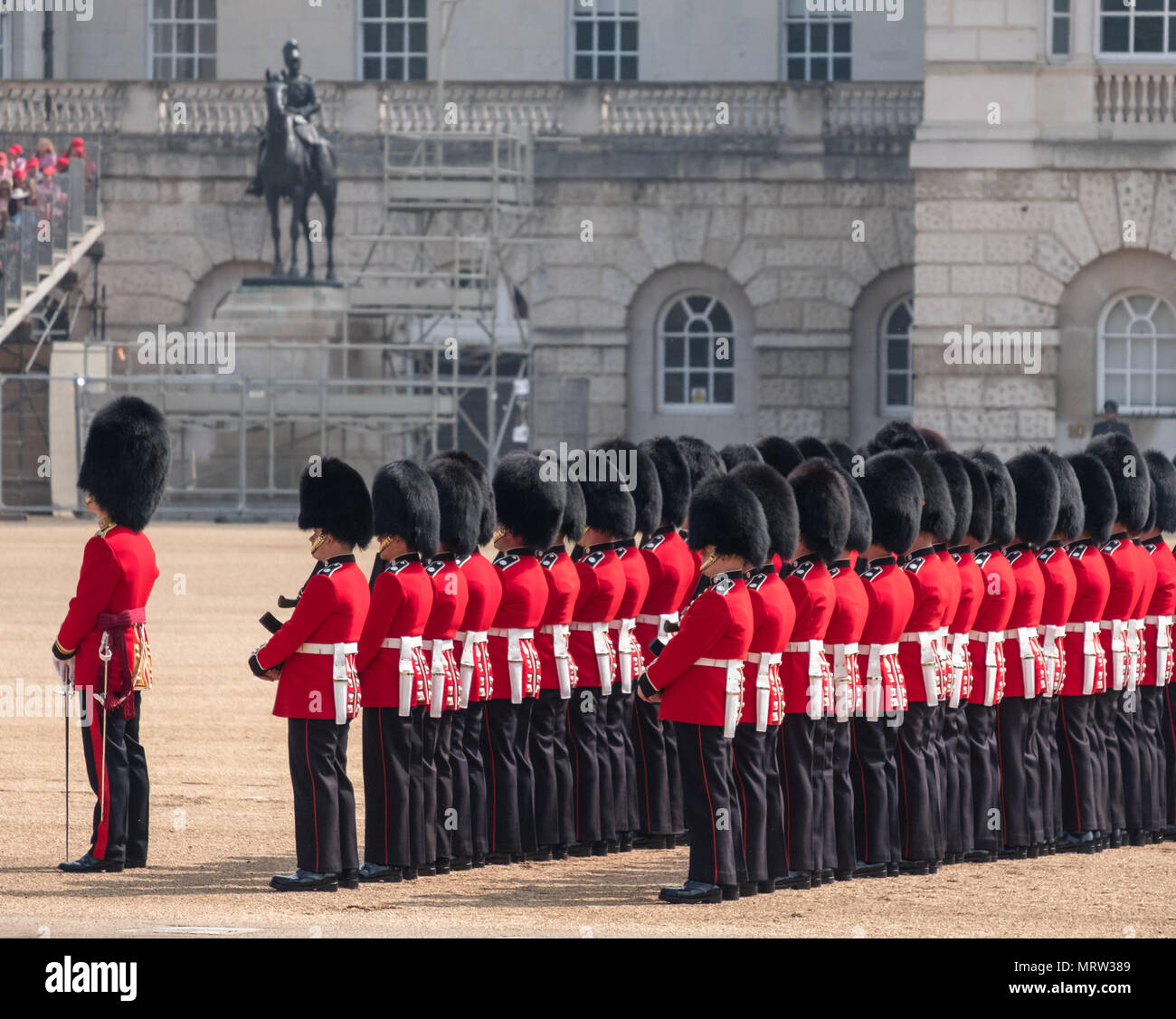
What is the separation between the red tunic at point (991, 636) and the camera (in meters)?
8.61

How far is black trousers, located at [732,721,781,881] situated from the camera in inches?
305

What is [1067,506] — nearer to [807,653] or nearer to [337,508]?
[807,653]

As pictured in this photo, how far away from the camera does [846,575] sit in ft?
26.6

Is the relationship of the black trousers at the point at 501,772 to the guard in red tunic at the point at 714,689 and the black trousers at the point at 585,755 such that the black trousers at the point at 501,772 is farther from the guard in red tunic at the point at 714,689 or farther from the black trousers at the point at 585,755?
the guard in red tunic at the point at 714,689

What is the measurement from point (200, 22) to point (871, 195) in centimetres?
874

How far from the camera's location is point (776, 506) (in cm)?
792

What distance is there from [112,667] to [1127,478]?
407 centimetres

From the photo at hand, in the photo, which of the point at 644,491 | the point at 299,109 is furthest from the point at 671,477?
the point at 299,109

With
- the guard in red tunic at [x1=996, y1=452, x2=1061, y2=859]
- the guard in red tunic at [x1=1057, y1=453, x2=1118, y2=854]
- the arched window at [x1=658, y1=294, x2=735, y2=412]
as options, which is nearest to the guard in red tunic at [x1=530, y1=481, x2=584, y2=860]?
the guard in red tunic at [x1=996, y1=452, x2=1061, y2=859]

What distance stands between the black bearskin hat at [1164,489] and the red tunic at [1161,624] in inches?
15.7

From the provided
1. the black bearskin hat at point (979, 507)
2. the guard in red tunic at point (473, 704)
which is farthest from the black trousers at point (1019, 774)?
the guard in red tunic at point (473, 704)

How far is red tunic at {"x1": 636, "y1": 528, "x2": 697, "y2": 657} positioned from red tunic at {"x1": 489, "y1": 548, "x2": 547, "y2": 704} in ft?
2.29

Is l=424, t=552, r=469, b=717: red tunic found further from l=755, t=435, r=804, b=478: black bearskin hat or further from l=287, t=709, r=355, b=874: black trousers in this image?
l=755, t=435, r=804, b=478: black bearskin hat
